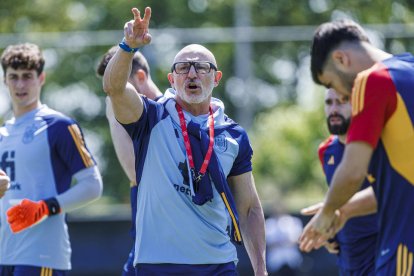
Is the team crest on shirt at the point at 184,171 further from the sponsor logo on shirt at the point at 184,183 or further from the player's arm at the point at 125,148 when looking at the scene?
the player's arm at the point at 125,148

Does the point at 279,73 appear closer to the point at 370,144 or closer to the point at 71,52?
the point at 71,52

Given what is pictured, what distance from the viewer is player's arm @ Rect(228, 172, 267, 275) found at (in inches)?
268

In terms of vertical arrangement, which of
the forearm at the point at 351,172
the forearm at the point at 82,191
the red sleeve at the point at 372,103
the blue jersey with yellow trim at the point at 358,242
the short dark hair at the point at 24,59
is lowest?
the blue jersey with yellow trim at the point at 358,242

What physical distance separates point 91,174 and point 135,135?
163cm

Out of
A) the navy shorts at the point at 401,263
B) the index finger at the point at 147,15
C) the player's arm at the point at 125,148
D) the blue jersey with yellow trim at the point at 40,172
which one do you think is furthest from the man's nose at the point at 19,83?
the navy shorts at the point at 401,263

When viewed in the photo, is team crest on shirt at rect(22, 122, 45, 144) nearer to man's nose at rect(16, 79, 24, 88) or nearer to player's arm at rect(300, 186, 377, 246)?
man's nose at rect(16, 79, 24, 88)

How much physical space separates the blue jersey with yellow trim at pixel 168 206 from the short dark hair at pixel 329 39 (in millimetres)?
1241

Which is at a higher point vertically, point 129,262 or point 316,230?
point 316,230

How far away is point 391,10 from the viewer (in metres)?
25.5

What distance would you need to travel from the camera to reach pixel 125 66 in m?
6.04

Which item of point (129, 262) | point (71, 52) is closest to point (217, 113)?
point (129, 262)

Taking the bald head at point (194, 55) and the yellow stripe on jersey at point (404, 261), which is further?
the bald head at point (194, 55)

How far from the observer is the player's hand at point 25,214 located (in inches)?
291

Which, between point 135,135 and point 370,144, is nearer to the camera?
point 370,144
